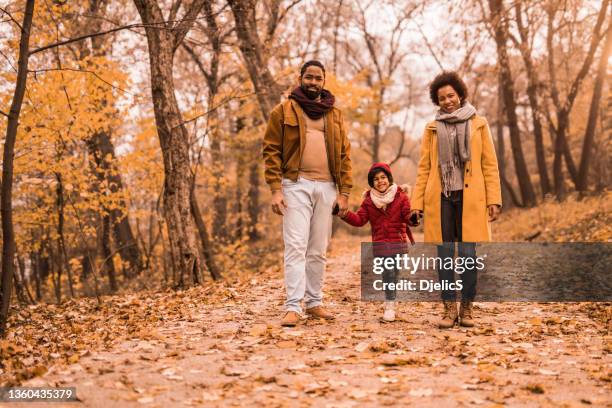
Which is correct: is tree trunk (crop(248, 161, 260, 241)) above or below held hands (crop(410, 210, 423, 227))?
above

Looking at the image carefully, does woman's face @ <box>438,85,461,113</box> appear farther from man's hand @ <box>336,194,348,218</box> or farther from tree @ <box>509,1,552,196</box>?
tree @ <box>509,1,552,196</box>

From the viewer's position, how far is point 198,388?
3695 mm

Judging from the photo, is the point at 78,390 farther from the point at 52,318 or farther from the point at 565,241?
the point at 565,241

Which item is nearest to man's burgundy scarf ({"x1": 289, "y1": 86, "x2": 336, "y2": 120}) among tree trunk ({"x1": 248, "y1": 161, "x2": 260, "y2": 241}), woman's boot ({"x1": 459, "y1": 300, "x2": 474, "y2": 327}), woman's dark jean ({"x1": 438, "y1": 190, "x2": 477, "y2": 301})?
woman's dark jean ({"x1": 438, "y1": 190, "x2": 477, "y2": 301})

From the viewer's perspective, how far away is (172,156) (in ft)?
29.0

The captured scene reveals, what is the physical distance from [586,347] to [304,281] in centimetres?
239

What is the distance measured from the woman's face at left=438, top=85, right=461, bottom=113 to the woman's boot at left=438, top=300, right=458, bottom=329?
5.76 feet

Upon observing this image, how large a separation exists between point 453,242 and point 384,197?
0.76 meters

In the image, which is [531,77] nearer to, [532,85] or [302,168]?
[532,85]

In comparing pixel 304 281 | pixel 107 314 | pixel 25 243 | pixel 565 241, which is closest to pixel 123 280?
pixel 25 243

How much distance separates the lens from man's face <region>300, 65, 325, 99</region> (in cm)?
548

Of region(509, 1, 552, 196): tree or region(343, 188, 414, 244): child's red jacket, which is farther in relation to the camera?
region(509, 1, 552, 196): tree

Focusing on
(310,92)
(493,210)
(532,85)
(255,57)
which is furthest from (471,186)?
(532,85)

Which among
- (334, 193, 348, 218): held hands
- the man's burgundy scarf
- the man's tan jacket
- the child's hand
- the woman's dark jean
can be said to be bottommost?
the woman's dark jean
